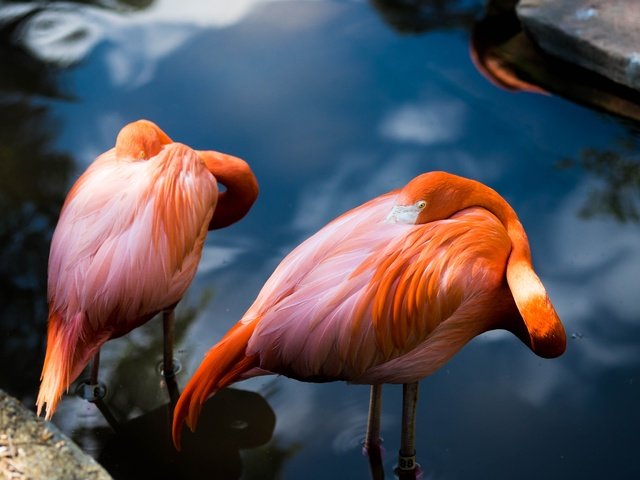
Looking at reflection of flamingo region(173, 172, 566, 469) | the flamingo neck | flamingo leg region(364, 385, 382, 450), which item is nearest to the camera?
reflection of flamingo region(173, 172, 566, 469)

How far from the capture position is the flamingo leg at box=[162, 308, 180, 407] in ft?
9.23

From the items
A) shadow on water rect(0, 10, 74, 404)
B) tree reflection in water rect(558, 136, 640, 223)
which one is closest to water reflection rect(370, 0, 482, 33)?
tree reflection in water rect(558, 136, 640, 223)

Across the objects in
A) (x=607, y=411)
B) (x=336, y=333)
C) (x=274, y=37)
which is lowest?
(x=607, y=411)

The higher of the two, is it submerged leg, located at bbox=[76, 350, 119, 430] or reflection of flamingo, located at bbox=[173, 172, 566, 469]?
reflection of flamingo, located at bbox=[173, 172, 566, 469]

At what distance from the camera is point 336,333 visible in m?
2.28

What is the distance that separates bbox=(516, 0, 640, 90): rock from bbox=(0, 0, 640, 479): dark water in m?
0.26

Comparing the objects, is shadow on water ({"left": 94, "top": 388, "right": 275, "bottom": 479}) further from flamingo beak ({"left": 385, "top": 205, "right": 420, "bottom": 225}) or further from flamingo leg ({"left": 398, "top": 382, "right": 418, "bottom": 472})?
flamingo beak ({"left": 385, "top": 205, "right": 420, "bottom": 225})

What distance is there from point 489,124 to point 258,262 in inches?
49.7

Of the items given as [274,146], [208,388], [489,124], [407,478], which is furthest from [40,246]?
[489,124]

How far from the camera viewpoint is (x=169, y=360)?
2.90 metres

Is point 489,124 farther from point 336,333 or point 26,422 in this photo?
point 26,422

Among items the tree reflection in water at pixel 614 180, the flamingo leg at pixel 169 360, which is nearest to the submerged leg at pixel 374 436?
the flamingo leg at pixel 169 360

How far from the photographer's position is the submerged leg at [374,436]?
2611mm

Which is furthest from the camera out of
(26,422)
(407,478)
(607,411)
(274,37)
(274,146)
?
(274,37)
